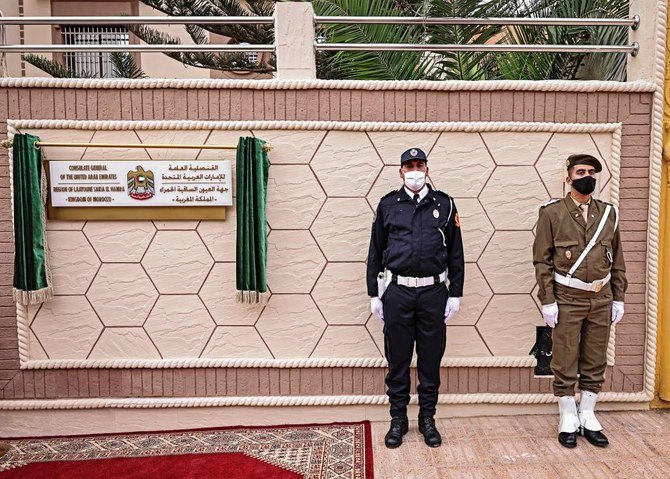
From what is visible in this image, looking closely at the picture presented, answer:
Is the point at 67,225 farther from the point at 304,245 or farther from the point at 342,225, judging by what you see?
the point at 342,225

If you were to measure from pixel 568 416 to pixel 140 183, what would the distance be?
2.73 m

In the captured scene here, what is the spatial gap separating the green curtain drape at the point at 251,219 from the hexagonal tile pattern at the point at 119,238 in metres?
0.56

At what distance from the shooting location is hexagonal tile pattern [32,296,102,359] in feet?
10.4

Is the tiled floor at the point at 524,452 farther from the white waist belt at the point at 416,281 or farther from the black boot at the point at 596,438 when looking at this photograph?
the white waist belt at the point at 416,281

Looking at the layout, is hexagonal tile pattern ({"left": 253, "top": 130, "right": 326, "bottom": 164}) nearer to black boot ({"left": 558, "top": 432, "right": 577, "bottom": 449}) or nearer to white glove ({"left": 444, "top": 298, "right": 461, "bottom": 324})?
white glove ({"left": 444, "top": 298, "right": 461, "bottom": 324})

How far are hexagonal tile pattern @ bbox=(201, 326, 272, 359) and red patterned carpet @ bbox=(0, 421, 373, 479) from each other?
1.46ft

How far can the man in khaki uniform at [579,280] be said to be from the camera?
9.31 feet

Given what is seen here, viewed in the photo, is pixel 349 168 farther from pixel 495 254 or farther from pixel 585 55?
pixel 585 55

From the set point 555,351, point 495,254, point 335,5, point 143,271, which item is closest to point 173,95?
point 143,271

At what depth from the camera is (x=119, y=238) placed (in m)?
3.16

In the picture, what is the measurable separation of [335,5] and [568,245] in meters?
2.62

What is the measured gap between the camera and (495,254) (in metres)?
3.22

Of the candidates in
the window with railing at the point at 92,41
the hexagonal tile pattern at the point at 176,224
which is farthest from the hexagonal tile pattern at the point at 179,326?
the window with railing at the point at 92,41

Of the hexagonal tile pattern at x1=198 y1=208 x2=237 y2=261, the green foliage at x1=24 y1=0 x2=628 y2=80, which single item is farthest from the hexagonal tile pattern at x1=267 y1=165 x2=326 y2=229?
the green foliage at x1=24 y1=0 x2=628 y2=80
